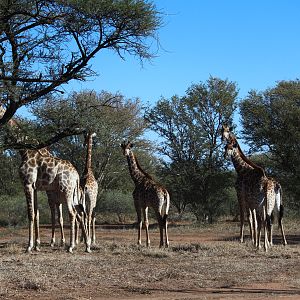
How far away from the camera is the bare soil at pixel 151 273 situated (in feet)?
32.8

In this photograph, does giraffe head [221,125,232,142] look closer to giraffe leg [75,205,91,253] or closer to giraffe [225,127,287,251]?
giraffe [225,127,287,251]

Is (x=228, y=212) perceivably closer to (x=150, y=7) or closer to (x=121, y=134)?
(x=121, y=134)

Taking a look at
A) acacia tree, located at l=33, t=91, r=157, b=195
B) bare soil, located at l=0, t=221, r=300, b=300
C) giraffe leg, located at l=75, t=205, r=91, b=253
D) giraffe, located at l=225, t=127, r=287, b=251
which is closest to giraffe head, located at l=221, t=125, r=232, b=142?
giraffe, located at l=225, t=127, r=287, b=251

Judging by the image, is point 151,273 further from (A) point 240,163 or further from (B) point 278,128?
(B) point 278,128

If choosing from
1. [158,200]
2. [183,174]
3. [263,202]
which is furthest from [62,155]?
[263,202]

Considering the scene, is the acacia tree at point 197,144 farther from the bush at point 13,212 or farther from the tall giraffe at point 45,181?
the tall giraffe at point 45,181

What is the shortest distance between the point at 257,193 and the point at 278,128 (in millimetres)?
13553

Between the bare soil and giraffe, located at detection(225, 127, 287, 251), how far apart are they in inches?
28.1

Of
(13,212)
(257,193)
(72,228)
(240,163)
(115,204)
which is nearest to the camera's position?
(72,228)

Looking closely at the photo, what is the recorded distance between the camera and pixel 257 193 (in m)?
16.6

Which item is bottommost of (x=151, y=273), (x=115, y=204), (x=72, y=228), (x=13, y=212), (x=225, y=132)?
(x=151, y=273)

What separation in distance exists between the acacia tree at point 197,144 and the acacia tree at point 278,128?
1.86 meters

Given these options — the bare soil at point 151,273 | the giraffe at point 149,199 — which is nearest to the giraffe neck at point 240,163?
the giraffe at point 149,199

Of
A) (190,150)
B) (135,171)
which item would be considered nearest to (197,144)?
(190,150)
